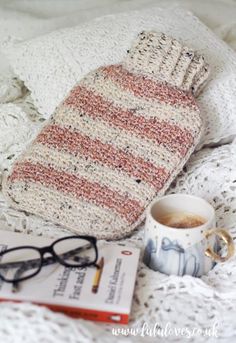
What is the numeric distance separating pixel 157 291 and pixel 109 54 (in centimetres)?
43

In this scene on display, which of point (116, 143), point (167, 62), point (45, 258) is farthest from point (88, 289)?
point (167, 62)

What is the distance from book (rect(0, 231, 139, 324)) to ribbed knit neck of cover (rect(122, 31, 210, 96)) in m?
0.27

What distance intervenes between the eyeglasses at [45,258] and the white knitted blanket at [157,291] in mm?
57

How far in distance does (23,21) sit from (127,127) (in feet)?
1.41

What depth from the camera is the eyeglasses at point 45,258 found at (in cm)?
66

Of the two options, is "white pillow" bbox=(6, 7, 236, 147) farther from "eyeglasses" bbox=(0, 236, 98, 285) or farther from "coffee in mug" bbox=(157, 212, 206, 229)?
"eyeglasses" bbox=(0, 236, 98, 285)

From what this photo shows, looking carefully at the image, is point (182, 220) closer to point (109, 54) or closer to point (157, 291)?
point (157, 291)

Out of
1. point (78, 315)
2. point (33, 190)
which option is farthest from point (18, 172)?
point (78, 315)

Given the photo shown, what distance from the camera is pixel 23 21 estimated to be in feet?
3.84

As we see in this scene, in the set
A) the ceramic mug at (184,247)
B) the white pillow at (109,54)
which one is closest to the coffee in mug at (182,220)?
the ceramic mug at (184,247)

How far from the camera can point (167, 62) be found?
0.87 meters

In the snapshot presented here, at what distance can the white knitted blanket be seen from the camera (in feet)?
1.88

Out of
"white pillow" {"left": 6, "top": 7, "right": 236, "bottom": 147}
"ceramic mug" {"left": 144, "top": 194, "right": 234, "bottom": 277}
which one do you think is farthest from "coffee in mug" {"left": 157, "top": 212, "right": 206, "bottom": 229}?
"white pillow" {"left": 6, "top": 7, "right": 236, "bottom": 147}

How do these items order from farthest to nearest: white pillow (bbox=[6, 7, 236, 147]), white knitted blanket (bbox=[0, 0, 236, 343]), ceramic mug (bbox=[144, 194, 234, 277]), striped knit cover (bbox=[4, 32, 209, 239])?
white pillow (bbox=[6, 7, 236, 147]) < striped knit cover (bbox=[4, 32, 209, 239]) < ceramic mug (bbox=[144, 194, 234, 277]) < white knitted blanket (bbox=[0, 0, 236, 343])
